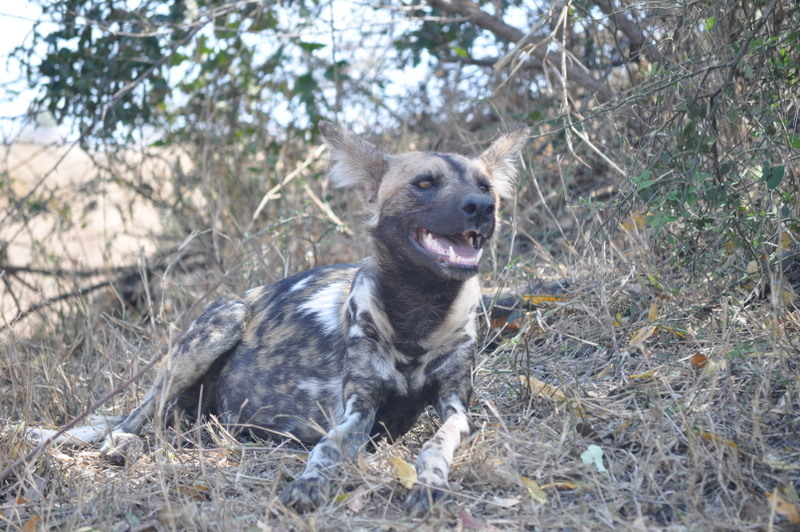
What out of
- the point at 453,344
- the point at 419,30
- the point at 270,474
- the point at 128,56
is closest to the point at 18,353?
the point at 270,474

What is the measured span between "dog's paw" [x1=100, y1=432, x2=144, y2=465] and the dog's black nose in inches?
67.4

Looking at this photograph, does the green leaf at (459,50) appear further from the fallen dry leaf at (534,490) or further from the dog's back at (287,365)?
the fallen dry leaf at (534,490)

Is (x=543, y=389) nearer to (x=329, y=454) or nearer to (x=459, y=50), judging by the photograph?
(x=329, y=454)

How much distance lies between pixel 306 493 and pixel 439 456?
1.55ft

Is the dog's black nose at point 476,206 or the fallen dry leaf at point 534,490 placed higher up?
the dog's black nose at point 476,206

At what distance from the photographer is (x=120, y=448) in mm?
3504

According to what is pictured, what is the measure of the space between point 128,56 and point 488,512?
4.90 meters

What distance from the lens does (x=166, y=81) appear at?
6.25 meters

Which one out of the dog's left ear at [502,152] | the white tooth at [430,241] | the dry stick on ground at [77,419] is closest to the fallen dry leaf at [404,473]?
the dry stick on ground at [77,419]

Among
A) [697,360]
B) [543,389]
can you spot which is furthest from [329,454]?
[697,360]

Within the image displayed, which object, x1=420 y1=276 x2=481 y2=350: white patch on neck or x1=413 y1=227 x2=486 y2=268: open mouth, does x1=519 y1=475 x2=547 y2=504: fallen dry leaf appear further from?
x1=413 y1=227 x2=486 y2=268: open mouth

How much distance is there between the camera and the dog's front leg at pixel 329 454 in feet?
8.79

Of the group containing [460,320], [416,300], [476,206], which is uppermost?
[476,206]

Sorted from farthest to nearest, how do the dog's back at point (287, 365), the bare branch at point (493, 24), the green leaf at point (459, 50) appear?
the green leaf at point (459, 50) → the bare branch at point (493, 24) → the dog's back at point (287, 365)
